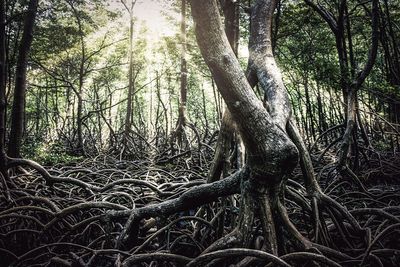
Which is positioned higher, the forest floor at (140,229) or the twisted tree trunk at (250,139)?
the twisted tree trunk at (250,139)

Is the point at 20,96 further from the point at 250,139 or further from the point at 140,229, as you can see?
the point at 250,139

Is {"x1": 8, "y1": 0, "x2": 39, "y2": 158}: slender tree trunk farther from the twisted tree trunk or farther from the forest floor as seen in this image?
the twisted tree trunk

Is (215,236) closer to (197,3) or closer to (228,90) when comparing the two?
(228,90)

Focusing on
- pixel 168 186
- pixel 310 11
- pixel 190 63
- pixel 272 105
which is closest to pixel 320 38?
pixel 310 11

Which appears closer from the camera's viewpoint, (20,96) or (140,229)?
(140,229)

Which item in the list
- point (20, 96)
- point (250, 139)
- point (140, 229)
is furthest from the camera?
point (20, 96)

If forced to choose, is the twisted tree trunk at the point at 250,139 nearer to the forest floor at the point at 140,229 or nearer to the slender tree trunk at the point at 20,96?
the forest floor at the point at 140,229

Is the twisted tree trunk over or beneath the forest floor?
over

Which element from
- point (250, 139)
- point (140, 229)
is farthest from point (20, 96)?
point (250, 139)

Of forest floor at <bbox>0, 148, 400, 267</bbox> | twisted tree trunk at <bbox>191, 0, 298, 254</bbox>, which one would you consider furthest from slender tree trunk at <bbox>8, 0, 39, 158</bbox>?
twisted tree trunk at <bbox>191, 0, 298, 254</bbox>

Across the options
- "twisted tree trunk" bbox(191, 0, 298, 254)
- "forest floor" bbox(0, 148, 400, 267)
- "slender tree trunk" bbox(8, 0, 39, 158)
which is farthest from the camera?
"slender tree trunk" bbox(8, 0, 39, 158)

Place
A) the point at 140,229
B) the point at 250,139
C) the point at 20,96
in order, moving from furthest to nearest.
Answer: the point at 20,96 → the point at 140,229 → the point at 250,139

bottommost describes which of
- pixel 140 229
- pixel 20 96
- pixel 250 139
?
pixel 140 229

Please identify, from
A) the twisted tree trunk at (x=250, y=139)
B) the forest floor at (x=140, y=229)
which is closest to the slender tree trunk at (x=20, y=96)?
the forest floor at (x=140, y=229)
